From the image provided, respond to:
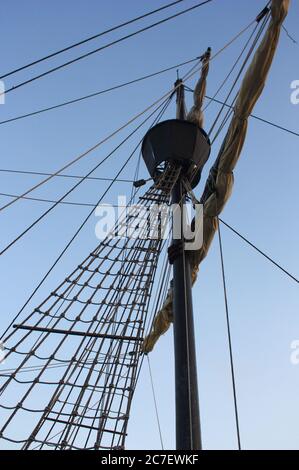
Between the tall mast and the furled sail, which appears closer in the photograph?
the tall mast

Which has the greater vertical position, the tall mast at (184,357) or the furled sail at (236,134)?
the furled sail at (236,134)

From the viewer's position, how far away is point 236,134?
4.88 m

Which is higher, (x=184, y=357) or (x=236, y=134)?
(x=236, y=134)

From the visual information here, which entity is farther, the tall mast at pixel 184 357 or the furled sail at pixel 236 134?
the furled sail at pixel 236 134

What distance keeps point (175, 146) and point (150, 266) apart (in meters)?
1.76

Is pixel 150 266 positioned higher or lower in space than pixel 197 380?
higher

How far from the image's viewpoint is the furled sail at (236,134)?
4.66 metres

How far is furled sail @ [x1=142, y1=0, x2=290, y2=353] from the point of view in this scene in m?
4.66

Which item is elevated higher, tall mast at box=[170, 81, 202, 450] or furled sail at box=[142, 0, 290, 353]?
→ furled sail at box=[142, 0, 290, 353]

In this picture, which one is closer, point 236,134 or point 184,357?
point 184,357
